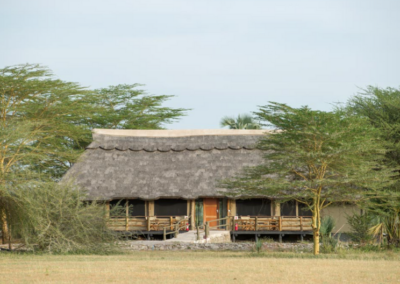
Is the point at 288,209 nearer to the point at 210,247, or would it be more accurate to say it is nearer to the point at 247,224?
the point at 247,224

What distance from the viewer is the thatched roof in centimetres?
3144

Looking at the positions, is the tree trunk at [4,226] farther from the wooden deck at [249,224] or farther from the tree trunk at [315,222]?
the tree trunk at [315,222]

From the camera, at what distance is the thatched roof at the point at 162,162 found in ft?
103

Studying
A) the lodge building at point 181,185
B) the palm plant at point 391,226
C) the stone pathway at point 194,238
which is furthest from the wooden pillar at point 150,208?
the palm plant at point 391,226

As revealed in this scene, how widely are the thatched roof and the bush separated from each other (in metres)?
8.51

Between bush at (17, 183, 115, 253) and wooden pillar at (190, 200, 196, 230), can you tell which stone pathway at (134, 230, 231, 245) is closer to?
wooden pillar at (190, 200, 196, 230)

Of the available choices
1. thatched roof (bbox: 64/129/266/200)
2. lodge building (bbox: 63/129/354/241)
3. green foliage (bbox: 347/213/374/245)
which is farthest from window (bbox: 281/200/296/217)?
green foliage (bbox: 347/213/374/245)

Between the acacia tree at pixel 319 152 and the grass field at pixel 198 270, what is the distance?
7.81 feet

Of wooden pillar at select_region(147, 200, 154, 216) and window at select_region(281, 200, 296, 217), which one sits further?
wooden pillar at select_region(147, 200, 154, 216)

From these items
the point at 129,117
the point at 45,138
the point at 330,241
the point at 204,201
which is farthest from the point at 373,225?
the point at 129,117

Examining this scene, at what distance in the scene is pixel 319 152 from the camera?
20.2 meters

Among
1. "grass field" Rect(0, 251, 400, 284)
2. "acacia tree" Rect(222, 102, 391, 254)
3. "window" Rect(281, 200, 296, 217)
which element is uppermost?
"acacia tree" Rect(222, 102, 391, 254)

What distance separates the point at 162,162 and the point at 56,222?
39.8 ft

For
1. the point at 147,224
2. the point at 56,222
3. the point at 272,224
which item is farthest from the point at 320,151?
the point at 147,224
